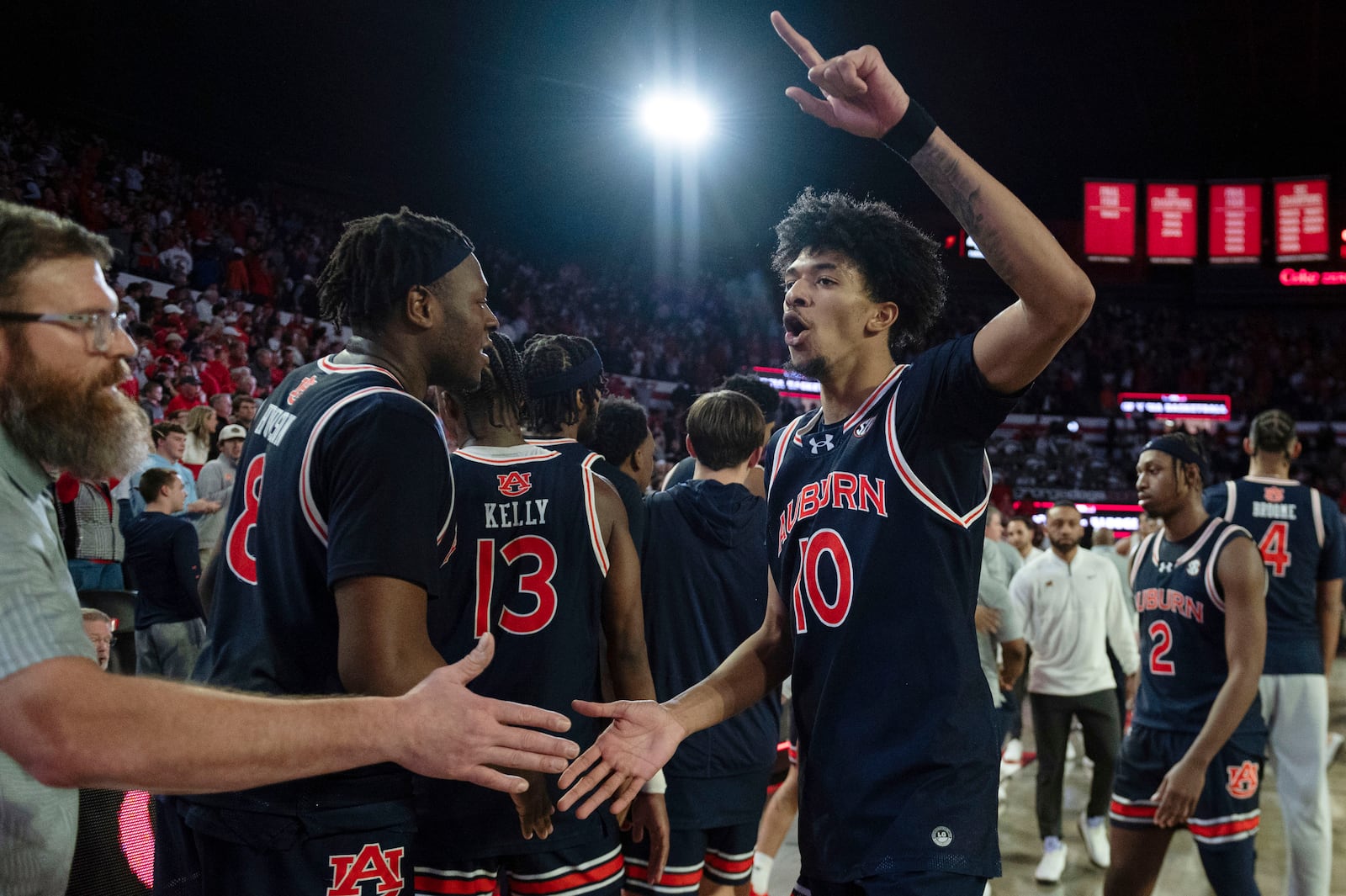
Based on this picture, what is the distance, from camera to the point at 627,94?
19.5 m

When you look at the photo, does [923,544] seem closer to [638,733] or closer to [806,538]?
[806,538]

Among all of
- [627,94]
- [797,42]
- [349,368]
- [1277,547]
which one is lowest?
[1277,547]

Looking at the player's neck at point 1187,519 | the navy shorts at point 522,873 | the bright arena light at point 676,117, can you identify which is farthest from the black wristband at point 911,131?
the bright arena light at point 676,117

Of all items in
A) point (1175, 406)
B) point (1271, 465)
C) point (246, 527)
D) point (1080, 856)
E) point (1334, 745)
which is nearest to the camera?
point (246, 527)

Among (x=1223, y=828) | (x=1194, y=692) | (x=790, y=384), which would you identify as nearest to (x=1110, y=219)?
(x=790, y=384)

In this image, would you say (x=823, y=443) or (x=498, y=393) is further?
(x=498, y=393)

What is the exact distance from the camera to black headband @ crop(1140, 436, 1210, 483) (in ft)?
14.5

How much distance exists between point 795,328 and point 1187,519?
2714 millimetres

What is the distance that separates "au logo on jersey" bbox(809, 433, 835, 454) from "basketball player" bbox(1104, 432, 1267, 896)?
2228mm

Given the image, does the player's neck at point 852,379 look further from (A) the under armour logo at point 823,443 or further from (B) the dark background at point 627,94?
(B) the dark background at point 627,94

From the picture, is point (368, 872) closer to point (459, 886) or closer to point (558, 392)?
point (459, 886)

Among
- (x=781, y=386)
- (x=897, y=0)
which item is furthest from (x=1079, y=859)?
(x=781, y=386)

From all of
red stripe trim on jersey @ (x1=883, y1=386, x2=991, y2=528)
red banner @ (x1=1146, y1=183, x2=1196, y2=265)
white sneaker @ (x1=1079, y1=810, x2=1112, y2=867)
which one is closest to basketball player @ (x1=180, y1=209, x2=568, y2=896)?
red stripe trim on jersey @ (x1=883, y1=386, x2=991, y2=528)

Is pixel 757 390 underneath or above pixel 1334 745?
above
